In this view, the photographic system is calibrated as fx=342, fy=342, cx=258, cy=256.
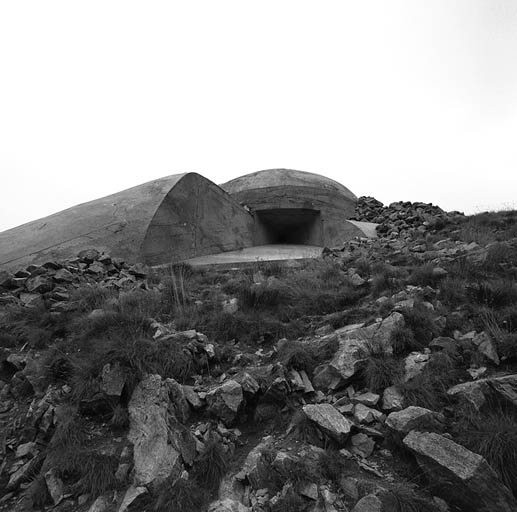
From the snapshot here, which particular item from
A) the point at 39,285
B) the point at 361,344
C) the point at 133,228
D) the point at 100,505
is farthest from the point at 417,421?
the point at 133,228

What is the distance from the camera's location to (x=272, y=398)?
6.92 feet

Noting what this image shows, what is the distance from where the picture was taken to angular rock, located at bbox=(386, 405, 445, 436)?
5.35 ft

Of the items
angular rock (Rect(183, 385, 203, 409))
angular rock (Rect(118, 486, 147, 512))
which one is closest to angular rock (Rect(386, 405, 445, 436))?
angular rock (Rect(183, 385, 203, 409))

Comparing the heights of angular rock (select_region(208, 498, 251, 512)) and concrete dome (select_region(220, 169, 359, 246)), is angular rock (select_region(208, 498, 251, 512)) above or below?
below

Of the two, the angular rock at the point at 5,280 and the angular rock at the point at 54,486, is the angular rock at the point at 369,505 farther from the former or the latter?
the angular rock at the point at 5,280

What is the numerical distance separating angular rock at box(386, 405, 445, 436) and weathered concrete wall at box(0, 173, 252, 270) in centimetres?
470

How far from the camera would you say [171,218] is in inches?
244

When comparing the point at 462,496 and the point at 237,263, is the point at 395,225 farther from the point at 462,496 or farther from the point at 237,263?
the point at 462,496

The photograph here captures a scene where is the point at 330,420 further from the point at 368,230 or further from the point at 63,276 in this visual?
the point at 368,230

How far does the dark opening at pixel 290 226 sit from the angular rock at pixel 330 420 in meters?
8.15

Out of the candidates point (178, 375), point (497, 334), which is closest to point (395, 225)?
point (497, 334)

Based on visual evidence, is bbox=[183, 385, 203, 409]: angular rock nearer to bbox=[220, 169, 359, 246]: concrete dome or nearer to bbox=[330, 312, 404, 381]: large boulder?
bbox=[330, 312, 404, 381]: large boulder

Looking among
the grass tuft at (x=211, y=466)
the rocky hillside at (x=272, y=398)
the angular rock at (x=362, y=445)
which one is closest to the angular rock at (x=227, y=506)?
the rocky hillside at (x=272, y=398)

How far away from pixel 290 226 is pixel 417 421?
10013mm
